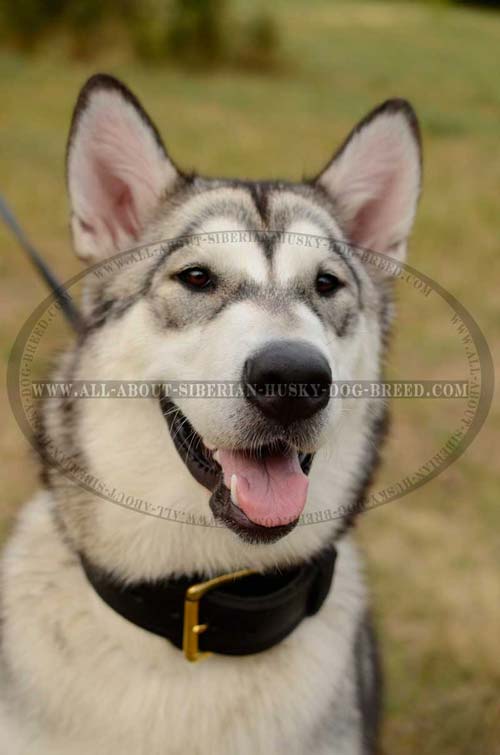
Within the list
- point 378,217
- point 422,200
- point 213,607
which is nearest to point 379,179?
point 378,217

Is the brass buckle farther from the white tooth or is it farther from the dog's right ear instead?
the dog's right ear

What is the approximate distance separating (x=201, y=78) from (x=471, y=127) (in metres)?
6.45

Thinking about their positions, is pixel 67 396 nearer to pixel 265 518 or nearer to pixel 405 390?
pixel 265 518

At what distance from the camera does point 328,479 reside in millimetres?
2488

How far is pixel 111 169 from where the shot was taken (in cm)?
270

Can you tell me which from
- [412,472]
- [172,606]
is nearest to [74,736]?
[172,606]

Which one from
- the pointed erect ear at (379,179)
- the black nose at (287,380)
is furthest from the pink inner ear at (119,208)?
the black nose at (287,380)

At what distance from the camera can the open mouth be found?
2143 mm

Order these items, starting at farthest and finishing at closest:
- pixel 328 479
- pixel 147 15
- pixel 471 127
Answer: pixel 147 15
pixel 471 127
pixel 328 479

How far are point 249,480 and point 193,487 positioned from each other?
242 millimetres

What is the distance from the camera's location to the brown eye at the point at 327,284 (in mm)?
2512

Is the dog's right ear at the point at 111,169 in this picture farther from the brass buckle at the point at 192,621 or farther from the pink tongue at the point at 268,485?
the brass buckle at the point at 192,621

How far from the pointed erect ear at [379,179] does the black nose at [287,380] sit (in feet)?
3.17

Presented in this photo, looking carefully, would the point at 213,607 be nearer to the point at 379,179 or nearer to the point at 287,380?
the point at 287,380
